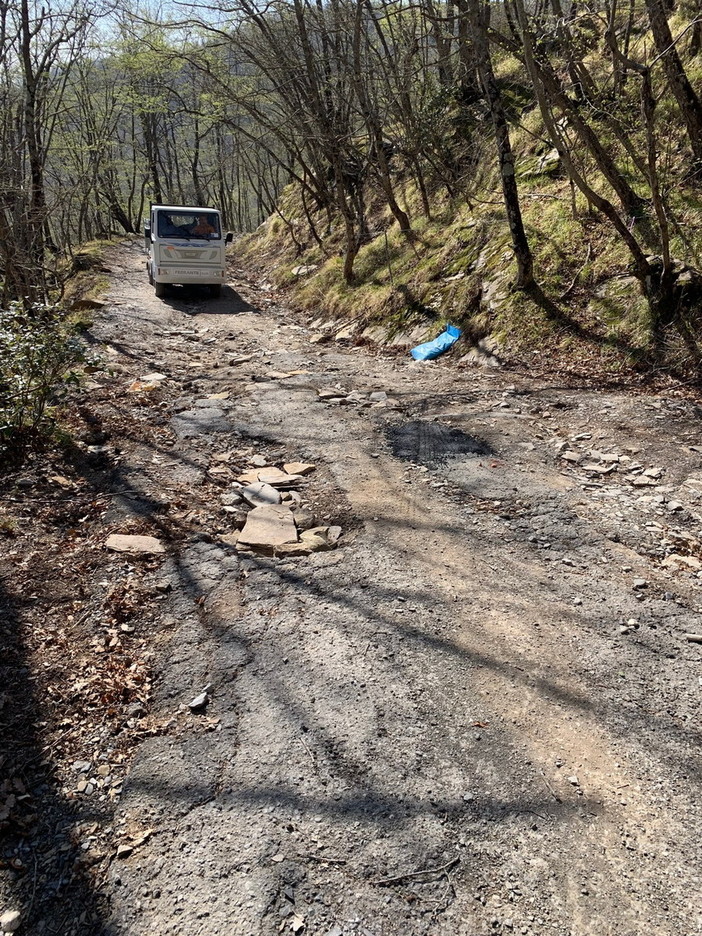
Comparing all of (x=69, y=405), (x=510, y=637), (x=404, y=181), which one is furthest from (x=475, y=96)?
(x=510, y=637)

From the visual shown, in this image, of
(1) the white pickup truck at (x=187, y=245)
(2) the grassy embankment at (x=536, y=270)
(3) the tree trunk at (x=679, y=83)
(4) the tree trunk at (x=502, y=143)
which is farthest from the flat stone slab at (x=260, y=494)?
(1) the white pickup truck at (x=187, y=245)

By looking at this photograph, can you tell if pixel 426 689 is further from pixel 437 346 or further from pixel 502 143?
pixel 502 143

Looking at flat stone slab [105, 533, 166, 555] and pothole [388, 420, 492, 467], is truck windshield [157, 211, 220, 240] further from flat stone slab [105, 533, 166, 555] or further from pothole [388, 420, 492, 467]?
flat stone slab [105, 533, 166, 555]

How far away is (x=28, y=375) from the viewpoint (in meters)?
6.00

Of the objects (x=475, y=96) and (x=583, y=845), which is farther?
(x=475, y=96)

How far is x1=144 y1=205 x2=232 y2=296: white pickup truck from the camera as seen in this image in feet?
48.4

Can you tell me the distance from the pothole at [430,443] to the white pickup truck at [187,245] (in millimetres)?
10271

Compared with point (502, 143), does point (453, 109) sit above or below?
above

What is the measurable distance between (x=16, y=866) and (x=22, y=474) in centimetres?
393

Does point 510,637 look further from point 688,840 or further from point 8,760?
point 8,760

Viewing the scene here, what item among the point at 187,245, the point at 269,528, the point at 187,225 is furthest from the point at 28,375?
the point at 187,225

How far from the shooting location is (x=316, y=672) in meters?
3.31

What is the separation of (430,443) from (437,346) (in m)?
3.83

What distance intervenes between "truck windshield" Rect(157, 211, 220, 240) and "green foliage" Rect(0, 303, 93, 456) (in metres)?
9.33
